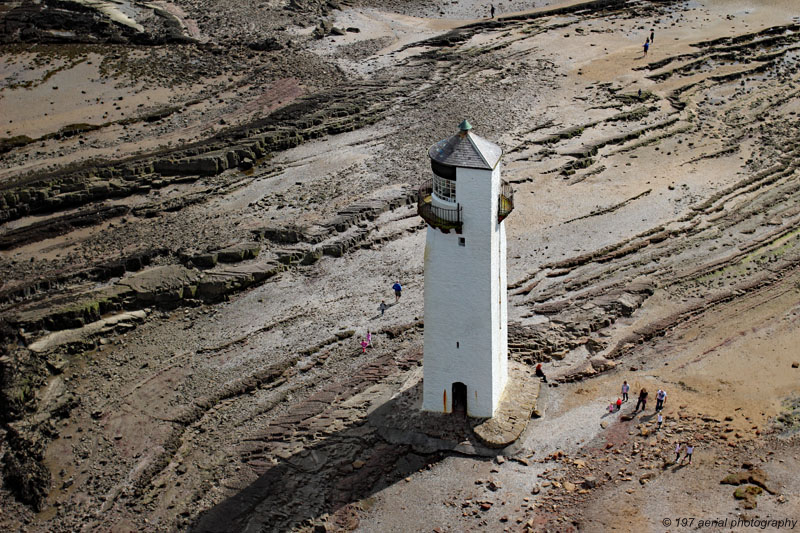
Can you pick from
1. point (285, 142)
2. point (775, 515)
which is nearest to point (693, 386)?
point (775, 515)

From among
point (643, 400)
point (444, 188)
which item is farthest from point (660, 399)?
point (444, 188)

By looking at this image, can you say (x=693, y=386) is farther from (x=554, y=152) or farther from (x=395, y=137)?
(x=395, y=137)

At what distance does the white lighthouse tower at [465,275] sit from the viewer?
79.3ft

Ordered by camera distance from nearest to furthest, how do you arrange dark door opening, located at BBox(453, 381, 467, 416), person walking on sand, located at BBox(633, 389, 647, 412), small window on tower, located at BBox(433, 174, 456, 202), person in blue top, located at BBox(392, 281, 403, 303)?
small window on tower, located at BBox(433, 174, 456, 202) < dark door opening, located at BBox(453, 381, 467, 416) < person walking on sand, located at BBox(633, 389, 647, 412) < person in blue top, located at BBox(392, 281, 403, 303)

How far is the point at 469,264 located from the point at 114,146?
96.5 feet

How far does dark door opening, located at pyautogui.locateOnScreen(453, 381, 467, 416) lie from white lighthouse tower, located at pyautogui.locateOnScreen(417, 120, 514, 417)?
3 cm

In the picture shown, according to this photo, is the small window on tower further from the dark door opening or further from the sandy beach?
the sandy beach

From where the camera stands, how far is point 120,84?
54.8 meters

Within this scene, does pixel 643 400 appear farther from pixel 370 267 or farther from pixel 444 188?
pixel 370 267

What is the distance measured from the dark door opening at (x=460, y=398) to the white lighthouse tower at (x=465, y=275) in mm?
30

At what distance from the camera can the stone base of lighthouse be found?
2650 centimetres

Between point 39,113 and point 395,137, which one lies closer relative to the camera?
point 395,137

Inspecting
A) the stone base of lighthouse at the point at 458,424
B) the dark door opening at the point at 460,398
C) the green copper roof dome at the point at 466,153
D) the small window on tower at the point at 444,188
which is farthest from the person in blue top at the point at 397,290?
the green copper roof dome at the point at 466,153

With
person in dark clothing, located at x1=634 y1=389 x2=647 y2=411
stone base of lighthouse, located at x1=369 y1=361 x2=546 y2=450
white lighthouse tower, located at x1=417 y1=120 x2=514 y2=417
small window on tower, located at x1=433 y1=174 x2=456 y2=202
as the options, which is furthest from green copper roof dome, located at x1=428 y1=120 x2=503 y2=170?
person in dark clothing, located at x1=634 y1=389 x2=647 y2=411
